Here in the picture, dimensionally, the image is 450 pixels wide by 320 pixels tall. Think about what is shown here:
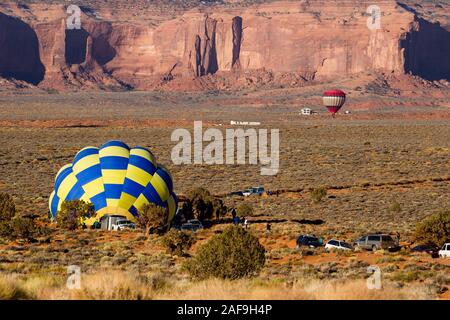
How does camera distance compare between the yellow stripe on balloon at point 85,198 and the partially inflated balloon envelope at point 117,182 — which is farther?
the yellow stripe on balloon at point 85,198

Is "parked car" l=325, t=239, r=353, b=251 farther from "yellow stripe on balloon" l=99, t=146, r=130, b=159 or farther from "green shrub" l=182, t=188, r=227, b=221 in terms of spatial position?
"green shrub" l=182, t=188, r=227, b=221

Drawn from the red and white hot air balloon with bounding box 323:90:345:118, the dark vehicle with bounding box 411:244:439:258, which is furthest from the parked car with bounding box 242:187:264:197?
the red and white hot air balloon with bounding box 323:90:345:118

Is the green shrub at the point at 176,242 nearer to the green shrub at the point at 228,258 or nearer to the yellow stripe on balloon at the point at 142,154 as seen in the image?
the yellow stripe on balloon at the point at 142,154

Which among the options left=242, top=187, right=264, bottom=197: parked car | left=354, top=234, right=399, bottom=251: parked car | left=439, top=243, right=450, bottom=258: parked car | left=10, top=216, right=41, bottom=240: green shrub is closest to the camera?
left=439, top=243, right=450, bottom=258: parked car

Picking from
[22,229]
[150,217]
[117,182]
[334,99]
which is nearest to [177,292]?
[150,217]

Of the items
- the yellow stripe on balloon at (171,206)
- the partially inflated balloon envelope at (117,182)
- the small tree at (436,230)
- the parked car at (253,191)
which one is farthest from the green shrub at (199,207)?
the parked car at (253,191)

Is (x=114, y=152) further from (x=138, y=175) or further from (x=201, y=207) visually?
(x=201, y=207)
